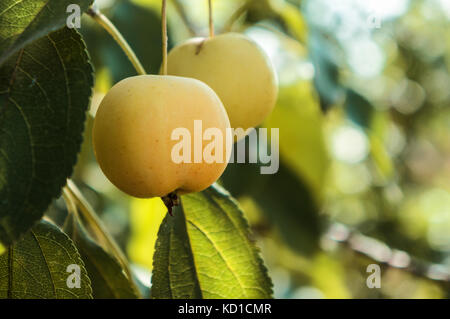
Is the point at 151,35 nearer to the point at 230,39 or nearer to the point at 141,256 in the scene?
the point at 230,39

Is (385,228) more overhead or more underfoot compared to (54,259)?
more overhead

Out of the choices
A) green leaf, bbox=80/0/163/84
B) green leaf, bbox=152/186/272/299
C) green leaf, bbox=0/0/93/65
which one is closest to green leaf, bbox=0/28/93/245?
green leaf, bbox=0/0/93/65

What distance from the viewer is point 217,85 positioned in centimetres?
87

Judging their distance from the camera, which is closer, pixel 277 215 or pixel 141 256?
pixel 277 215

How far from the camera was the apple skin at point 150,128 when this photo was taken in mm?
689

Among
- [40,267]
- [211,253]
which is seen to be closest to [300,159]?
[211,253]

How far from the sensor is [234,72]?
2.85ft

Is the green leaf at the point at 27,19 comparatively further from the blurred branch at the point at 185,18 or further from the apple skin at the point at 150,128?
the blurred branch at the point at 185,18

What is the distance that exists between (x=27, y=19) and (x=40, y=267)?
367 mm

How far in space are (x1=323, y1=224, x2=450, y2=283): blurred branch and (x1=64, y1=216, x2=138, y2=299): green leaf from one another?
2.93ft

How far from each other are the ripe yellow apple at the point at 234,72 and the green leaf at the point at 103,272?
13.9 inches

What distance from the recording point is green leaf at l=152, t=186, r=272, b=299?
99 cm
